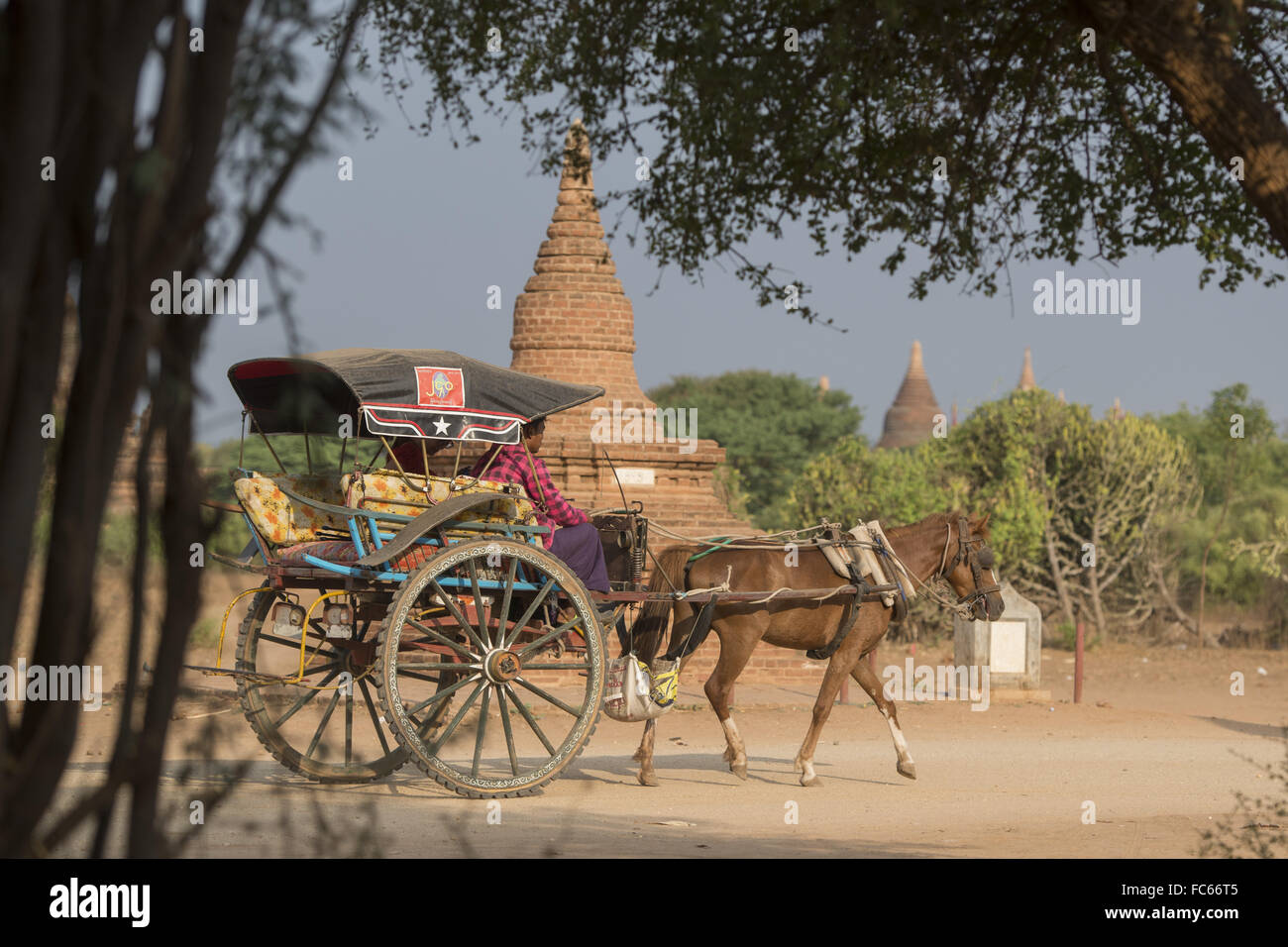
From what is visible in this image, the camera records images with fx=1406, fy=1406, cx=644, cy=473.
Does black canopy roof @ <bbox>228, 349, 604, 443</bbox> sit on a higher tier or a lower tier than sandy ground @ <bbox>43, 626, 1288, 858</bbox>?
higher

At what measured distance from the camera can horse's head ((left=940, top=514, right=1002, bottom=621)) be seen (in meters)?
11.5

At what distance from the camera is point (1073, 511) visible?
3177 centimetres

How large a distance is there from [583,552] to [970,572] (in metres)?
3.57

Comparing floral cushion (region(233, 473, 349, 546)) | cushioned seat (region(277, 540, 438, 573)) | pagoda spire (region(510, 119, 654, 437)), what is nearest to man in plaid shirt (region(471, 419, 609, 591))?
cushioned seat (region(277, 540, 438, 573))

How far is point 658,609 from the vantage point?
425 inches

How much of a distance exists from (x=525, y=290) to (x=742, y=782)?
1087 cm

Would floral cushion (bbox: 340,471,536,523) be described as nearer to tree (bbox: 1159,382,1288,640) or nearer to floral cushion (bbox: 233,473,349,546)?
floral cushion (bbox: 233,473,349,546)

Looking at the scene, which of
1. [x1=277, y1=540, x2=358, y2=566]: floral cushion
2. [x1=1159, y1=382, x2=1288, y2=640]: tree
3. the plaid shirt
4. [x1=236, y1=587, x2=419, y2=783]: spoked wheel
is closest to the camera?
[x1=277, y1=540, x2=358, y2=566]: floral cushion

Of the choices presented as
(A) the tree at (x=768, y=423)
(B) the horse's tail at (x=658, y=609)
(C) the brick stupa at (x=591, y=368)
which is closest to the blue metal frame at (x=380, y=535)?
(B) the horse's tail at (x=658, y=609)

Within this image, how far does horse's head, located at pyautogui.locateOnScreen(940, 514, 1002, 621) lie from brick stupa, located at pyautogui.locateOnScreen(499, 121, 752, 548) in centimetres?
657

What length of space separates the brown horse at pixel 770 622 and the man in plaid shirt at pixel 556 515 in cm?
92

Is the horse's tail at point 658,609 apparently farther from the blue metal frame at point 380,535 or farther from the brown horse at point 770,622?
the blue metal frame at point 380,535

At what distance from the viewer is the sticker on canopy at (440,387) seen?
359 inches
